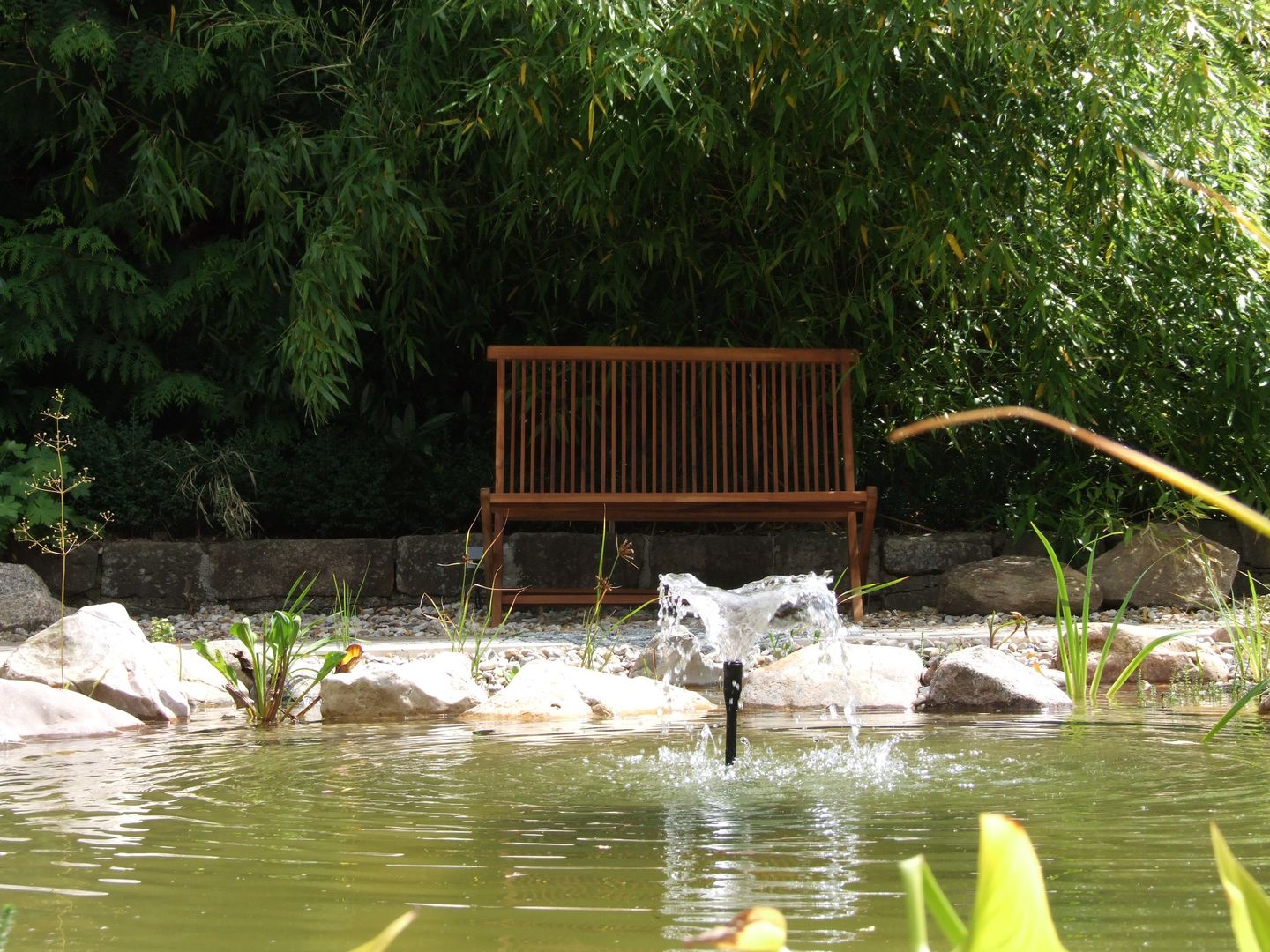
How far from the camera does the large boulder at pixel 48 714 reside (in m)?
3.03

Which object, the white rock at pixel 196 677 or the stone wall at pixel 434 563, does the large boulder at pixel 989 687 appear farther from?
the stone wall at pixel 434 563

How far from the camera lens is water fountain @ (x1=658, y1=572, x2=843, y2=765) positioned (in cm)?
383

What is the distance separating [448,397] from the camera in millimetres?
6820

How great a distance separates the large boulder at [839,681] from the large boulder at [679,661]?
261 mm

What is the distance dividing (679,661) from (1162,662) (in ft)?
4.55

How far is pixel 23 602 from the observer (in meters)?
5.42

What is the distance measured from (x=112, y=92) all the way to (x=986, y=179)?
13.3 feet

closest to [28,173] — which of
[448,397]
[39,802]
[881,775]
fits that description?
[448,397]

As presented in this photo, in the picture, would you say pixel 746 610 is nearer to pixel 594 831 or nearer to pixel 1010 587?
pixel 1010 587

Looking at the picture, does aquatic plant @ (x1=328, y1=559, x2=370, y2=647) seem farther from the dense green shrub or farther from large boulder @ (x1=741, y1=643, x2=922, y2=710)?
large boulder @ (x1=741, y1=643, x2=922, y2=710)

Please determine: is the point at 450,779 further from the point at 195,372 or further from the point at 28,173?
the point at 28,173

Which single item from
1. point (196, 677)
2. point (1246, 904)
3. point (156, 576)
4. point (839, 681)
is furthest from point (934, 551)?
point (1246, 904)

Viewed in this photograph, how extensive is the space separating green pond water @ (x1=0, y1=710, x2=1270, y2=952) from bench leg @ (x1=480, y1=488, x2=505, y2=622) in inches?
82.5

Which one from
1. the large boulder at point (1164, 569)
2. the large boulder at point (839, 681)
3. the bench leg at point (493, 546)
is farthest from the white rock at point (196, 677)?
the large boulder at point (1164, 569)
